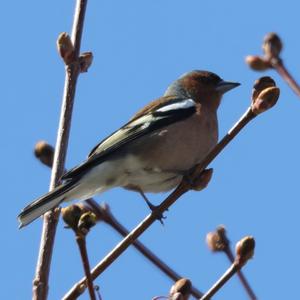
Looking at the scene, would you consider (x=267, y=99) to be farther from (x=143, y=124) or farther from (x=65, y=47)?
(x=143, y=124)

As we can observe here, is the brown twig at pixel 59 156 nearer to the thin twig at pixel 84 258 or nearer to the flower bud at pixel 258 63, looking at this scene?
the thin twig at pixel 84 258

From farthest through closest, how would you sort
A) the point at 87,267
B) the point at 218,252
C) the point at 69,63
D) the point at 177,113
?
the point at 177,113 < the point at 69,63 < the point at 218,252 < the point at 87,267

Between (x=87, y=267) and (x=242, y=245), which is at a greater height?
(x=87, y=267)

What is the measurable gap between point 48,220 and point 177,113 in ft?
8.95

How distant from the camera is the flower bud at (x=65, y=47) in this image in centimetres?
324

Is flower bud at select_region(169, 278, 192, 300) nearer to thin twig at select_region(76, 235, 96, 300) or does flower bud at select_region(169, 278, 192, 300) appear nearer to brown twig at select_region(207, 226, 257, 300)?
brown twig at select_region(207, 226, 257, 300)

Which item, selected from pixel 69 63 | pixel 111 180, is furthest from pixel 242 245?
pixel 111 180

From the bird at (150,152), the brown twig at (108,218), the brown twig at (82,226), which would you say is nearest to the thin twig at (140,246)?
the brown twig at (108,218)

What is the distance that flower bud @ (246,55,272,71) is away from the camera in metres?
2.21

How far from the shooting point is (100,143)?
5324mm

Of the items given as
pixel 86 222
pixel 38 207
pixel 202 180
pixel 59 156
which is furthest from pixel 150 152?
pixel 86 222

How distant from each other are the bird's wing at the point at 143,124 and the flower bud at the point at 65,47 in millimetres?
1534

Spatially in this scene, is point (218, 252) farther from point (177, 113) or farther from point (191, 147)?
point (177, 113)

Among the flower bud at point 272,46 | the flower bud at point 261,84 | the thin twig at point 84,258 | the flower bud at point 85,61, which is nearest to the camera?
the thin twig at point 84,258
